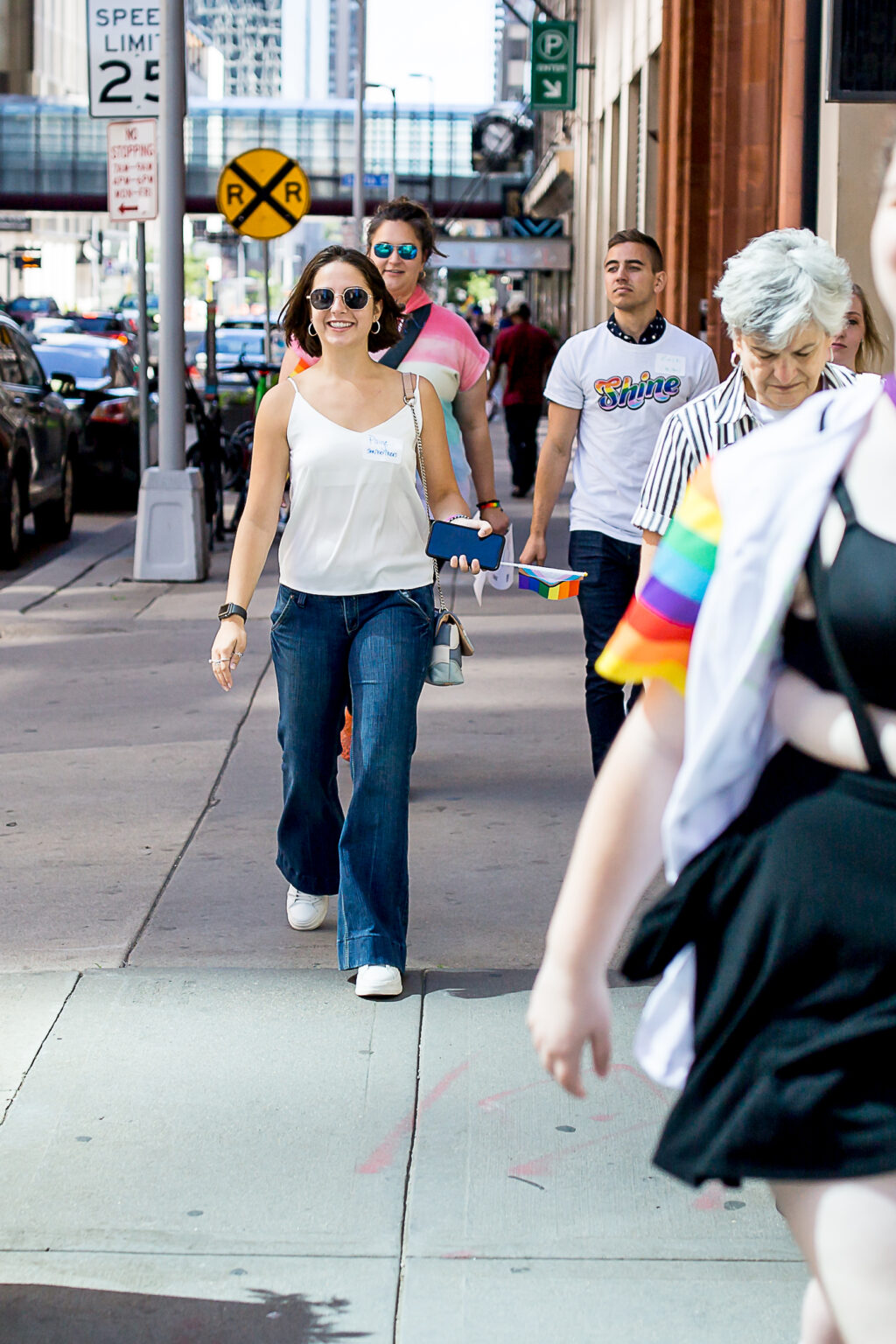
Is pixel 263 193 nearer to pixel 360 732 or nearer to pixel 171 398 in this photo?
pixel 171 398

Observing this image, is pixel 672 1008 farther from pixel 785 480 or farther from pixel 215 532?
pixel 215 532

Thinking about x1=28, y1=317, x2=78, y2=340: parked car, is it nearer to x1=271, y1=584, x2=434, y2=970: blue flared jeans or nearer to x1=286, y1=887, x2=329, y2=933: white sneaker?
x1=286, y1=887, x2=329, y2=933: white sneaker

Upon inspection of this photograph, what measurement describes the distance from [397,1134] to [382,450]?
5.89ft

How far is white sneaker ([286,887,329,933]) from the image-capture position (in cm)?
531

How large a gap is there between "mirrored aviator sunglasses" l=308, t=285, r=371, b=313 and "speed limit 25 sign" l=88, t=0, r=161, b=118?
904 centimetres

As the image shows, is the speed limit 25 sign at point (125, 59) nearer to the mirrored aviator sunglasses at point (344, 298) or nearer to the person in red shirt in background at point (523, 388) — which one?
the person in red shirt in background at point (523, 388)

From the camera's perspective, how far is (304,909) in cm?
532

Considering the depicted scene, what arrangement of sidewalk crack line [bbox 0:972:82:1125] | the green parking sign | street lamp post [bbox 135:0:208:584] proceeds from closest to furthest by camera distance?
sidewalk crack line [bbox 0:972:82:1125] < street lamp post [bbox 135:0:208:584] < the green parking sign

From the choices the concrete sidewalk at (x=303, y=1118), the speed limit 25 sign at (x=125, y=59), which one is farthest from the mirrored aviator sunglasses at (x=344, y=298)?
the speed limit 25 sign at (x=125, y=59)

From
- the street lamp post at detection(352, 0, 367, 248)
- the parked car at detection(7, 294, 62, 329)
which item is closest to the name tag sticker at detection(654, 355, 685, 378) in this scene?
the street lamp post at detection(352, 0, 367, 248)

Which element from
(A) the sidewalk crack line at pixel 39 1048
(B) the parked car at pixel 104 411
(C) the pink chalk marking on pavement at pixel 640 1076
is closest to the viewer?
(A) the sidewalk crack line at pixel 39 1048

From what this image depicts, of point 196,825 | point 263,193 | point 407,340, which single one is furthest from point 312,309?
point 263,193

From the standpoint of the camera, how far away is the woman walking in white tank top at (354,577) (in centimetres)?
473

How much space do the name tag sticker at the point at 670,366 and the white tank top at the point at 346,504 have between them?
5.56 ft
